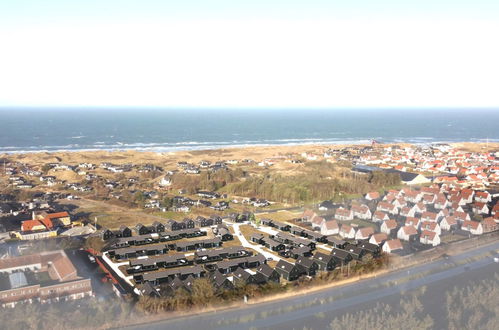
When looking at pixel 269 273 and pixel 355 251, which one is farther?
pixel 355 251

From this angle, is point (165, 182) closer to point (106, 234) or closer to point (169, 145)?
point (106, 234)

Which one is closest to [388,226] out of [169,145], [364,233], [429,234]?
[364,233]

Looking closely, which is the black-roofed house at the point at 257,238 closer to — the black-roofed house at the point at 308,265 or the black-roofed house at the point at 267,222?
the black-roofed house at the point at 267,222

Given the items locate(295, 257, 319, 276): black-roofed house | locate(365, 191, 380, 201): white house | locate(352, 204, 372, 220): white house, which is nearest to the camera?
locate(295, 257, 319, 276): black-roofed house

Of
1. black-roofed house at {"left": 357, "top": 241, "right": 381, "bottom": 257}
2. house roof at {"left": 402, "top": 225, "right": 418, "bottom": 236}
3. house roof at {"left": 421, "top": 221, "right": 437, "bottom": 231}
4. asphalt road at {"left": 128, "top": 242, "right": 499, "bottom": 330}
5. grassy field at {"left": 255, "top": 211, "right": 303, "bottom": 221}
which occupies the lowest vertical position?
asphalt road at {"left": 128, "top": 242, "right": 499, "bottom": 330}

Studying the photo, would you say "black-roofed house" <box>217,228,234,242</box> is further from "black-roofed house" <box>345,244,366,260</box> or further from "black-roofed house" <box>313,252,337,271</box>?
"black-roofed house" <box>345,244,366,260</box>

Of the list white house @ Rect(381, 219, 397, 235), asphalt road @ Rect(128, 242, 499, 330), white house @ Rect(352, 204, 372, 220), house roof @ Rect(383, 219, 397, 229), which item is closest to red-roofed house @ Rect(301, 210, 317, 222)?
white house @ Rect(352, 204, 372, 220)

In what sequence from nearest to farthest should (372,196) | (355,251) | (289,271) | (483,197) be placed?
(289,271)
(355,251)
(372,196)
(483,197)
